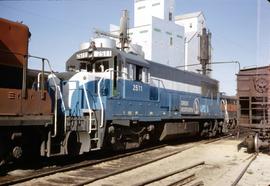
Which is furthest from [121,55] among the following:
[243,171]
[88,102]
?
[243,171]

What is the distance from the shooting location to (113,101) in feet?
37.4

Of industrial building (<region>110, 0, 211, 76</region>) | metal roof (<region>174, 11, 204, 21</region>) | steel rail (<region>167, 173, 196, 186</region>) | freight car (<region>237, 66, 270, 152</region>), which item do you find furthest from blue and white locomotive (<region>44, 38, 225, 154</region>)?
metal roof (<region>174, 11, 204, 21</region>)

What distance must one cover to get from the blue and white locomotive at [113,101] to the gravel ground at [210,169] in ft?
5.47

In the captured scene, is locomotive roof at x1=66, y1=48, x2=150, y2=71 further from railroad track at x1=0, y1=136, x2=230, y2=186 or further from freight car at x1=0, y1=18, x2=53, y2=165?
railroad track at x1=0, y1=136, x2=230, y2=186

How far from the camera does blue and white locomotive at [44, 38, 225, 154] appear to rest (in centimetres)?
1023

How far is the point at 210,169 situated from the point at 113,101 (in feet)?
12.1

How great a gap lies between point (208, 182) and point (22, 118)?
4.54 metres

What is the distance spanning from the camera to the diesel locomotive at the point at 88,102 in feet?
27.5

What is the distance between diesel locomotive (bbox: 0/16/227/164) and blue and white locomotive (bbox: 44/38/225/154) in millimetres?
28

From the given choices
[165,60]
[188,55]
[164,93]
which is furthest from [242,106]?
[188,55]

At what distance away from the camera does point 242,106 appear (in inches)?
550

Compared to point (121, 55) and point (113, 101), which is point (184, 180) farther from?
point (121, 55)

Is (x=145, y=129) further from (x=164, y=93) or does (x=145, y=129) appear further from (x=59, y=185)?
(x=59, y=185)

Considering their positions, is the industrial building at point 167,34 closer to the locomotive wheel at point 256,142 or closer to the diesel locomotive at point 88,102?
the diesel locomotive at point 88,102
